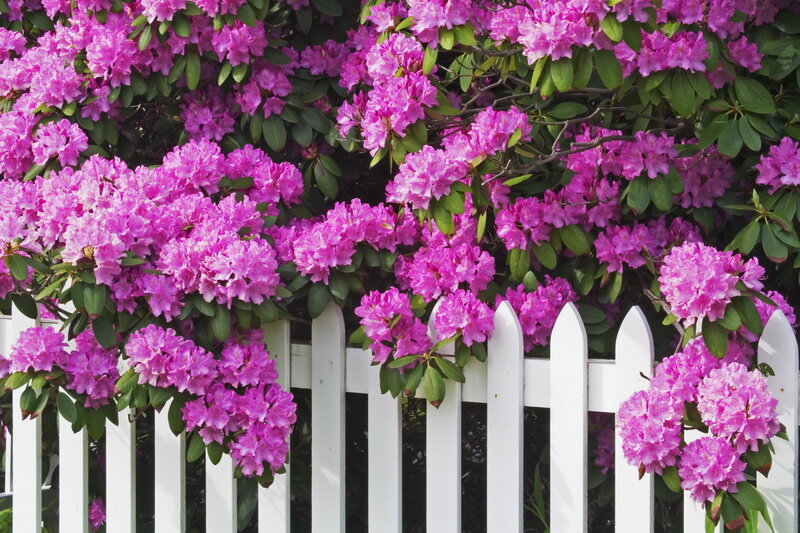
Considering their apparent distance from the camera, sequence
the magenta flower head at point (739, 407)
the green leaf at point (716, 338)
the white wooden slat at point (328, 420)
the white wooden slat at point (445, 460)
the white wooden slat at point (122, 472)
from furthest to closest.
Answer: the white wooden slat at point (122, 472), the white wooden slat at point (328, 420), the white wooden slat at point (445, 460), the green leaf at point (716, 338), the magenta flower head at point (739, 407)

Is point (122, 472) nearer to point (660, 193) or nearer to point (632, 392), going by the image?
point (632, 392)

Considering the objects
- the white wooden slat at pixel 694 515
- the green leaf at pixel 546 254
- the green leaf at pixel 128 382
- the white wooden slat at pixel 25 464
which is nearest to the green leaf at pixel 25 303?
the green leaf at pixel 128 382

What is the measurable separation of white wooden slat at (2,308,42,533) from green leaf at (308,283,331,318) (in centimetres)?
102

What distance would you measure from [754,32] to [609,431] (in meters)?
1.02

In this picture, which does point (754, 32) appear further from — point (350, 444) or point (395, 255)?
point (350, 444)

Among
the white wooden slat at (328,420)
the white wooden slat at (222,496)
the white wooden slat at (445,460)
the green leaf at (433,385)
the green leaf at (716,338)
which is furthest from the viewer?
the white wooden slat at (222,496)

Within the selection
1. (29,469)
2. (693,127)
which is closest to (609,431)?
(693,127)

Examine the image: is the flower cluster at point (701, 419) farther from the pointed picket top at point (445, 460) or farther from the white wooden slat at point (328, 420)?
the white wooden slat at point (328, 420)

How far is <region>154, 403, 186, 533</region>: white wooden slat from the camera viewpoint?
8.65 feet

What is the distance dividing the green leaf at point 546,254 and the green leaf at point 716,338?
422mm

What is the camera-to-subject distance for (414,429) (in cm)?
326

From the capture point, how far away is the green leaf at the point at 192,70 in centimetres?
260

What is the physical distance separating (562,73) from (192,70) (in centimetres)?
107

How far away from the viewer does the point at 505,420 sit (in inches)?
89.4
